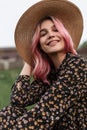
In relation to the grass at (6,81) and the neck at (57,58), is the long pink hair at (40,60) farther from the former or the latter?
the grass at (6,81)

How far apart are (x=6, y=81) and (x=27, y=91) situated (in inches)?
265

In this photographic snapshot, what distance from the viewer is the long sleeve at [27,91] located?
2.62 metres

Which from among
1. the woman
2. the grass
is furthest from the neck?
the grass

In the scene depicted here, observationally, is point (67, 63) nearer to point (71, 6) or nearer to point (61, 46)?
point (61, 46)

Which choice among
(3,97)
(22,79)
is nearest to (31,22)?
(22,79)

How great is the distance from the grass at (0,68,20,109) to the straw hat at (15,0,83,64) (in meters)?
4.61

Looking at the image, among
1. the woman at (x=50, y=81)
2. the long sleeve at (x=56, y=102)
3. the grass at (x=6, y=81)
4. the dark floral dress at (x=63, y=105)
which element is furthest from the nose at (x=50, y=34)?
the grass at (x=6, y=81)

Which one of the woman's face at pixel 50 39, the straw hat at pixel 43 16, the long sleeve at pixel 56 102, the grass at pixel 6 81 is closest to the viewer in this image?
the long sleeve at pixel 56 102

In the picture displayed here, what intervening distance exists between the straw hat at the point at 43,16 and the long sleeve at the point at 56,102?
15.1 inches

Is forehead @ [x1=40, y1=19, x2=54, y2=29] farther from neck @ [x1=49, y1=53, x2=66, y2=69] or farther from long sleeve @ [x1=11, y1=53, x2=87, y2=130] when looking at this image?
long sleeve @ [x1=11, y1=53, x2=87, y2=130]

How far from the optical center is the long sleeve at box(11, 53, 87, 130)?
7.52 ft

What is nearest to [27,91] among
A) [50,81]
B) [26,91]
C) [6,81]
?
[26,91]

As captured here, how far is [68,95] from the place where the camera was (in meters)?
2.31

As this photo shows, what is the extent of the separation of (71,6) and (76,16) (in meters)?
0.08
